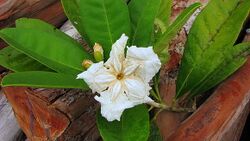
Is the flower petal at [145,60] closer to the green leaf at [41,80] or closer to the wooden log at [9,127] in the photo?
the green leaf at [41,80]

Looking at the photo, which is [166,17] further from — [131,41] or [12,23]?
[12,23]

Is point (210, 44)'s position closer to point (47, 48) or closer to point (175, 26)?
point (175, 26)

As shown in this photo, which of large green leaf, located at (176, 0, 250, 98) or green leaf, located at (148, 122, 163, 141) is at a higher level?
large green leaf, located at (176, 0, 250, 98)

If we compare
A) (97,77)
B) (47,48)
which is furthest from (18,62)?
(97,77)

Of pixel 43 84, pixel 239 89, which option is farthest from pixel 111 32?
pixel 239 89

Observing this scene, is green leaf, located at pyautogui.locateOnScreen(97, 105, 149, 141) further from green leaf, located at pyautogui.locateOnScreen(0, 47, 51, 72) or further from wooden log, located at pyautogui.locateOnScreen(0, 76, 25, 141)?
wooden log, located at pyautogui.locateOnScreen(0, 76, 25, 141)

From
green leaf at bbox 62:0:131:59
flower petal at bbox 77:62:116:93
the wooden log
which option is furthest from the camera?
the wooden log

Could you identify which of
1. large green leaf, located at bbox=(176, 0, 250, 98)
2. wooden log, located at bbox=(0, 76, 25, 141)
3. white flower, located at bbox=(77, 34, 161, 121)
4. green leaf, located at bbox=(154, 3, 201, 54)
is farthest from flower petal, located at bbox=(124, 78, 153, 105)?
wooden log, located at bbox=(0, 76, 25, 141)

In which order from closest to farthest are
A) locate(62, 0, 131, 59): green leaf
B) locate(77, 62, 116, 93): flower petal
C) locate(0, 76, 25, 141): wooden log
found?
1. locate(77, 62, 116, 93): flower petal
2. locate(62, 0, 131, 59): green leaf
3. locate(0, 76, 25, 141): wooden log
